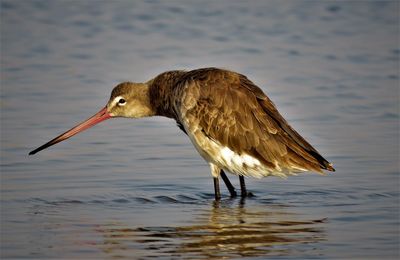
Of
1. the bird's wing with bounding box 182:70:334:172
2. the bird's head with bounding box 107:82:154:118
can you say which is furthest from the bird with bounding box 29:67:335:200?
the bird's head with bounding box 107:82:154:118

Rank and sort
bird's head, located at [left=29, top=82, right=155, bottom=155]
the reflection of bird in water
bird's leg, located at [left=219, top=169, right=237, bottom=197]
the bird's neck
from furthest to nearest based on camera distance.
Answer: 1. bird's head, located at [left=29, top=82, right=155, bottom=155]
2. the bird's neck
3. bird's leg, located at [left=219, top=169, right=237, bottom=197]
4. the reflection of bird in water

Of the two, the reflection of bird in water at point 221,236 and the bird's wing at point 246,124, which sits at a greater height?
the bird's wing at point 246,124

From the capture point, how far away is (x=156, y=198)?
10.3m

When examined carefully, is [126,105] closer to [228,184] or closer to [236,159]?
[228,184]

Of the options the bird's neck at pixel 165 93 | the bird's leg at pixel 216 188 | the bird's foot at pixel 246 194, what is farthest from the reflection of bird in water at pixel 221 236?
the bird's neck at pixel 165 93

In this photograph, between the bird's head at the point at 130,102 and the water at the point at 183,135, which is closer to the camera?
the water at the point at 183,135

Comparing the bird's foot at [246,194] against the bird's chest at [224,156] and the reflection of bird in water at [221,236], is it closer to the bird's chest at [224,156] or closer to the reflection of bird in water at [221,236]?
the bird's chest at [224,156]

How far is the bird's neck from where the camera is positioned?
10.8 meters

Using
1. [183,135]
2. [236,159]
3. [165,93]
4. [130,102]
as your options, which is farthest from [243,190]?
[183,135]

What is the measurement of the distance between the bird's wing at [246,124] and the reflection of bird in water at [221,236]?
2.01ft

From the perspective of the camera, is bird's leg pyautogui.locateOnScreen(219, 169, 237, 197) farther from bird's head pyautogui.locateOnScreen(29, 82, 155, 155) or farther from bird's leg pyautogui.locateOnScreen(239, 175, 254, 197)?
bird's head pyautogui.locateOnScreen(29, 82, 155, 155)

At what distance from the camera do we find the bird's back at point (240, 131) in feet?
33.1

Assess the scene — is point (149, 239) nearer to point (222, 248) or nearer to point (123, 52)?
point (222, 248)

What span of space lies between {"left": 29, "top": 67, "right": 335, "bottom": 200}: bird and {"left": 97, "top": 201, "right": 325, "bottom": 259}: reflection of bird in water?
0.59 metres
